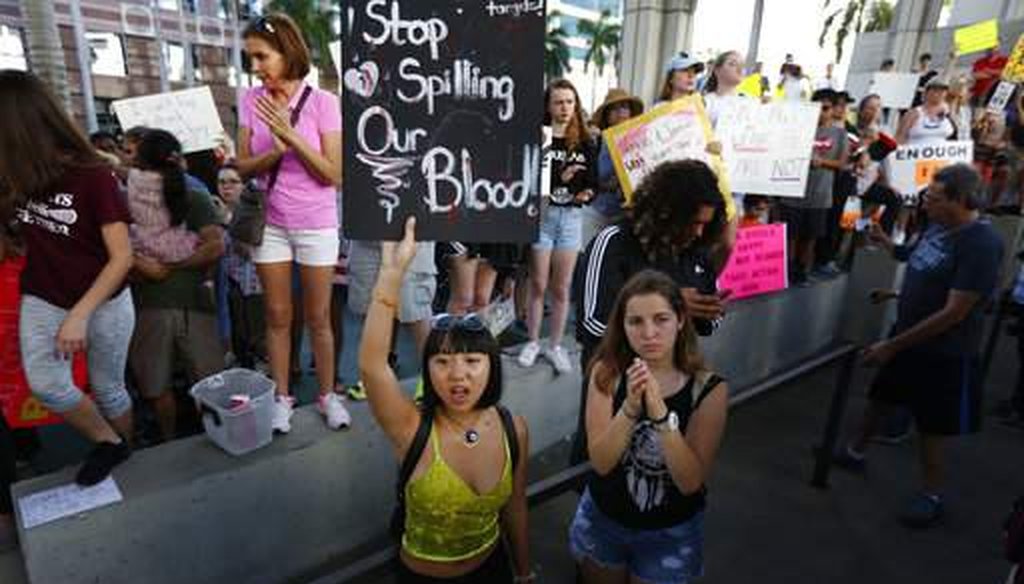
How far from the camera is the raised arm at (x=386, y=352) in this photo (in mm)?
1701

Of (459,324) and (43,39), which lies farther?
(43,39)

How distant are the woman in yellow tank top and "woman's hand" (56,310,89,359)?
4.00 ft

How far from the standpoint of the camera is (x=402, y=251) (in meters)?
1.75

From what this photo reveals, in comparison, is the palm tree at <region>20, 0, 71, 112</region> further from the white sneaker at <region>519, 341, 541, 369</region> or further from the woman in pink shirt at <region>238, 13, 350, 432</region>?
the white sneaker at <region>519, 341, 541, 369</region>

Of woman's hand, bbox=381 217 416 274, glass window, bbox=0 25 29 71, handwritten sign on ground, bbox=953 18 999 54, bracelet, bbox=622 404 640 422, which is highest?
glass window, bbox=0 25 29 71

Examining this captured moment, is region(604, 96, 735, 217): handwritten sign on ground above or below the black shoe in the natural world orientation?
above

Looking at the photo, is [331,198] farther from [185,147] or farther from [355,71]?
[185,147]

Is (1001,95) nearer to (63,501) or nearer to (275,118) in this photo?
(275,118)

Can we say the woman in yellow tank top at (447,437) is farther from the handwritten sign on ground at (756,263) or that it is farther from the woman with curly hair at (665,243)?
the handwritten sign on ground at (756,263)

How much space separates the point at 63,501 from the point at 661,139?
323cm

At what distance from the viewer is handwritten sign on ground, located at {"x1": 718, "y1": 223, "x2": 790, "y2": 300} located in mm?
4914

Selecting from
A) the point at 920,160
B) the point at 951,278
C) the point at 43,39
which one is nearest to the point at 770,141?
the point at 951,278

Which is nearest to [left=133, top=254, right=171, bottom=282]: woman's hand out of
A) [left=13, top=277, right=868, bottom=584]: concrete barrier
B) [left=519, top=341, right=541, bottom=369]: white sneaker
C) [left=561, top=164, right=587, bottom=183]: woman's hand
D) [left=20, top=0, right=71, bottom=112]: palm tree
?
[left=13, top=277, right=868, bottom=584]: concrete barrier

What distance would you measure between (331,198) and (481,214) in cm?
110
